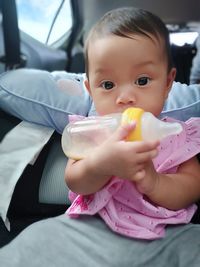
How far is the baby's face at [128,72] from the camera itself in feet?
2.57

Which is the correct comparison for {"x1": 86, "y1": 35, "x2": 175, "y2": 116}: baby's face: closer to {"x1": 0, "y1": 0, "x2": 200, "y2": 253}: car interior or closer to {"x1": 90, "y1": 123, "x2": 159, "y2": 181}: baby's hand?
{"x1": 90, "y1": 123, "x2": 159, "y2": 181}: baby's hand

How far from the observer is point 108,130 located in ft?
2.42

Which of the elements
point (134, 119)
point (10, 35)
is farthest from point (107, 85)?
point (10, 35)

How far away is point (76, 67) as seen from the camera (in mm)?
2156

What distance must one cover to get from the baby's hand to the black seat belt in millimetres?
814

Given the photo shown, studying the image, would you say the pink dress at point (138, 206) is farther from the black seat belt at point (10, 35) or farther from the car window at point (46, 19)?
the car window at point (46, 19)

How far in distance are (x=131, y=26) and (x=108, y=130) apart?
0.73ft

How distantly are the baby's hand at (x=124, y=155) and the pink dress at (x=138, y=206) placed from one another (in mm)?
115

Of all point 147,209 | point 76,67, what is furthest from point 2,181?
point 76,67

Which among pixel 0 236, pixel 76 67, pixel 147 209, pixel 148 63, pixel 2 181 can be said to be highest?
pixel 148 63

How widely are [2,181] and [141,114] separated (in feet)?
1.58

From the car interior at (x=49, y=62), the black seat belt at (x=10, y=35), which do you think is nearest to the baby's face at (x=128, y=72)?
the car interior at (x=49, y=62)

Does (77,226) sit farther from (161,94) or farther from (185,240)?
(161,94)

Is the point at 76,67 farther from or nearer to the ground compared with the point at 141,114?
nearer to the ground
